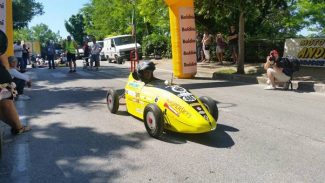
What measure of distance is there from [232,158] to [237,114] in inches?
121

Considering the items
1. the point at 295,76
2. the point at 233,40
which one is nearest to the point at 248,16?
the point at 233,40

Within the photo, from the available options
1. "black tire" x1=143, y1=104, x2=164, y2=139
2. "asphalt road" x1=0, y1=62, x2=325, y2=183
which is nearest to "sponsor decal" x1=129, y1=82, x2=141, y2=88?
"asphalt road" x1=0, y1=62, x2=325, y2=183

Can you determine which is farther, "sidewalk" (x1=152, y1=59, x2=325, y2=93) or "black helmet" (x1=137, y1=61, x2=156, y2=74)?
"sidewalk" (x1=152, y1=59, x2=325, y2=93)

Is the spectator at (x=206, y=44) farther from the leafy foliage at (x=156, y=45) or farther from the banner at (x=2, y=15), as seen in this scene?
the banner at (x=2, y=15)

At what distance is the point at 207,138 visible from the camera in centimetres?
689

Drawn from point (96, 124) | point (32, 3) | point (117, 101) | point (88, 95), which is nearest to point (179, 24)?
point (88, 95)

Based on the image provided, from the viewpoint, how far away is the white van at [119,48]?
30.0 meters

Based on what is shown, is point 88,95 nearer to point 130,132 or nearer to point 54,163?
point 130,132

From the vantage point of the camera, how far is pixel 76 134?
7418mm

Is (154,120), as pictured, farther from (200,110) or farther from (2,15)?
(2,15)

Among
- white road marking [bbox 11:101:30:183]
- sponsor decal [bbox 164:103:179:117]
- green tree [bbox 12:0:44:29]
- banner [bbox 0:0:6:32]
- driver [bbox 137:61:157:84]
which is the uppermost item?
green tree [bbox 12:0:44:29]

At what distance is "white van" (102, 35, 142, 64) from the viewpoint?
1179 inches

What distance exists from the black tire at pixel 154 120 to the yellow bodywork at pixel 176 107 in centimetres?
19

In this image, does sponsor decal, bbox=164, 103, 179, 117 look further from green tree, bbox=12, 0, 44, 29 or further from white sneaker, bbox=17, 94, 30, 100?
green tree, bbox=12, 0, 44, 29
